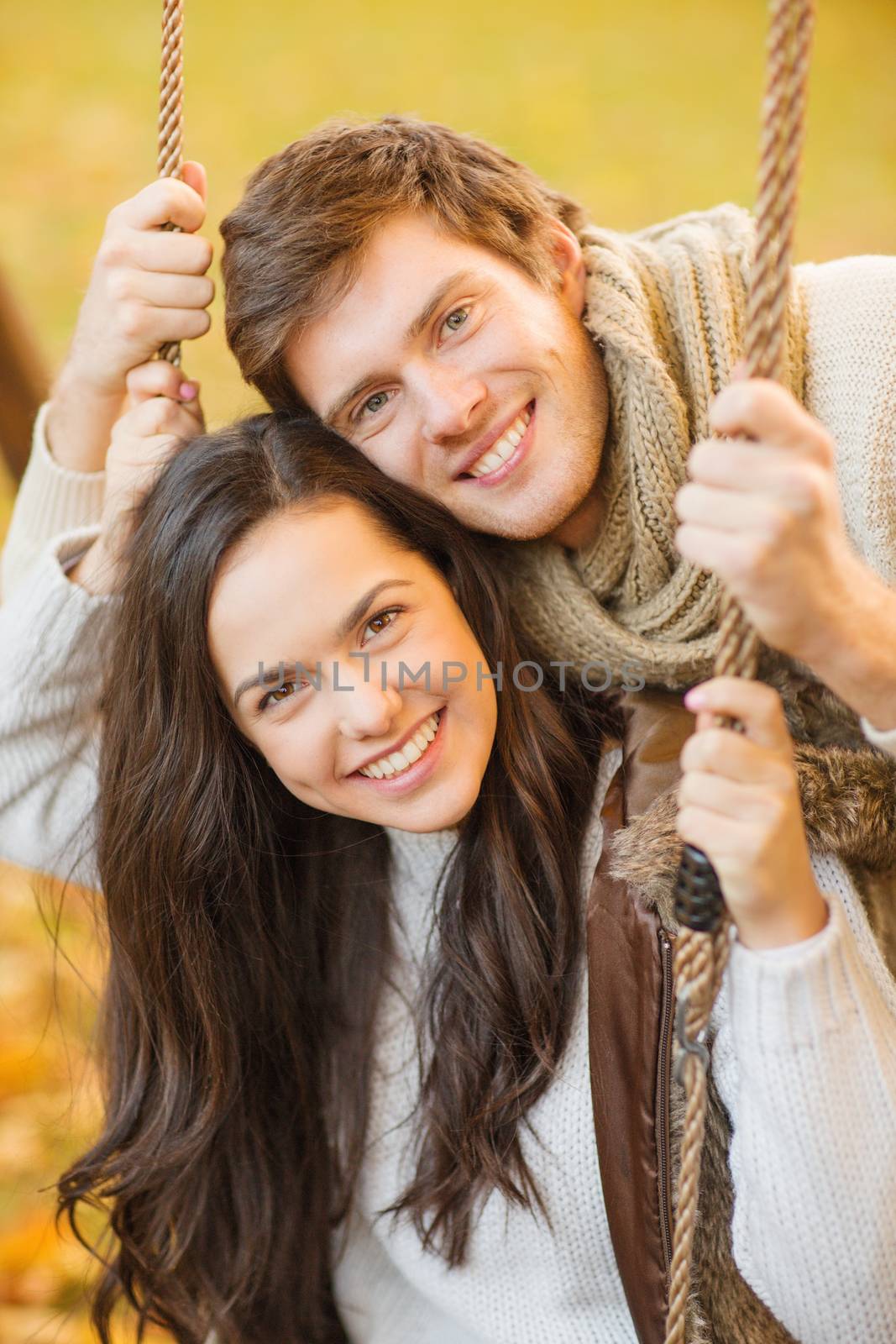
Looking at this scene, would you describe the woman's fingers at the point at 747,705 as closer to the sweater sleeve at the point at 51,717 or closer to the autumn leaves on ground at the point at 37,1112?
the sweater sleeve at the point at 51,717

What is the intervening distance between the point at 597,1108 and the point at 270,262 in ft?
3.32

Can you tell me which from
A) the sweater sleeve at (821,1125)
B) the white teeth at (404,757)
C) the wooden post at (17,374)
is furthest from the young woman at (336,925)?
the wooden post at (17,374)

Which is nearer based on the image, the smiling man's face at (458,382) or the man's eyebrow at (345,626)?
the man's eyebrow at (345,626)

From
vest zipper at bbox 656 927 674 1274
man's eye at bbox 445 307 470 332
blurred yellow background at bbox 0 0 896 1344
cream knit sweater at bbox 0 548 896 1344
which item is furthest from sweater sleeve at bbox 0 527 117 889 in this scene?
blurred yellow background at bbox 0 0 896 1344

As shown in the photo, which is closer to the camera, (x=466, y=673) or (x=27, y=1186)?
(x=466, y=673)

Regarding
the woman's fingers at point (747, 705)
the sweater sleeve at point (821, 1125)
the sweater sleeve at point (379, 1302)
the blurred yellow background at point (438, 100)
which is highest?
the blurred yellow background at point (438, 100)

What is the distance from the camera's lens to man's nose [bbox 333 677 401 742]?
123 centimetres

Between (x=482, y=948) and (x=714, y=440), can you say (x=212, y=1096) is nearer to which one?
(x=482, y=948)

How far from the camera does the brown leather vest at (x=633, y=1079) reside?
117cm

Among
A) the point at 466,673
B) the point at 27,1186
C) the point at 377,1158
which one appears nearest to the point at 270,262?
the point at 466,673

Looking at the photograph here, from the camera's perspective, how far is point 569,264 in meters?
1.57

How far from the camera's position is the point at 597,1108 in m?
1.23

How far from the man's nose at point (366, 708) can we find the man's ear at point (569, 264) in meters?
0.61

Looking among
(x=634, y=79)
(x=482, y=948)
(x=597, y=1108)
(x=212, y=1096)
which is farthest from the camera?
(x=634, y=79)
